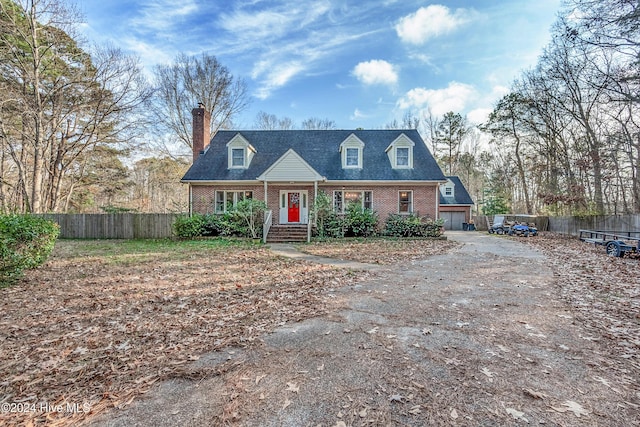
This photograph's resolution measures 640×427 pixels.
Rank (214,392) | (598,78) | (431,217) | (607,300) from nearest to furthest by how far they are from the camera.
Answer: (214,392), (607,300), (598,78), (431,217)

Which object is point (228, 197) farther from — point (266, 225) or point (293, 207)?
point (266, 225)

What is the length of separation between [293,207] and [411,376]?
15321mm

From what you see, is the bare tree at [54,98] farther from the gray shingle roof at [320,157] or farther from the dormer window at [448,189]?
the dormer window at [448,189]

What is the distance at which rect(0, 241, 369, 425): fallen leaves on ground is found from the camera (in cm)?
273

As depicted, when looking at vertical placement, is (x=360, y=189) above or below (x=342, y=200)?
above

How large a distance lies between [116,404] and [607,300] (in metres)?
7.92

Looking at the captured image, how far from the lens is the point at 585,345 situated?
142 inches

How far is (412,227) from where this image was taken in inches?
651

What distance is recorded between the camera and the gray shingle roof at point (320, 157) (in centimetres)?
1759

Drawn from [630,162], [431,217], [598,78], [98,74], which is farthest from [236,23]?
[630,162]

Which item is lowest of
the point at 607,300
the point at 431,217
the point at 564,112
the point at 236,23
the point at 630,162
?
the point at 607,300

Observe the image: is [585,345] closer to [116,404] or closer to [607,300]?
[607,300]

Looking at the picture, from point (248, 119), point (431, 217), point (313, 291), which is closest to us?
point (313, 291)

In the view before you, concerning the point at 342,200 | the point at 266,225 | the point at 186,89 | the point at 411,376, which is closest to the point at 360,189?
the point at 342,200
